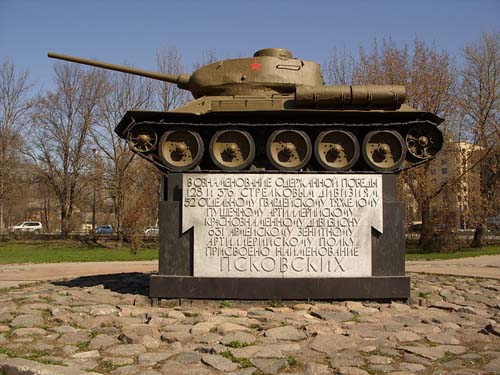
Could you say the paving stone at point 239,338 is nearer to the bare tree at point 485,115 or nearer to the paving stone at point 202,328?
the paving stone at point 202,328

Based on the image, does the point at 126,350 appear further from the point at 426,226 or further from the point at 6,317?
the point at 426,226

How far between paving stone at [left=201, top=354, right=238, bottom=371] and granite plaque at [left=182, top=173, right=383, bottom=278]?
3473 millimetres

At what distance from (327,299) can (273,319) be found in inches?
63.8

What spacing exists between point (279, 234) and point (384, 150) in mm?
2525

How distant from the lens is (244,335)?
6422 millimetres

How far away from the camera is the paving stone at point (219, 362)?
16.7ft

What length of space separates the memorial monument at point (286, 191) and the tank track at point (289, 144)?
0.02m

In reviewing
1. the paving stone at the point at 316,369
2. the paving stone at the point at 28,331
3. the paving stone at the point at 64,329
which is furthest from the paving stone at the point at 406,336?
the paving stone at the point at 28,331

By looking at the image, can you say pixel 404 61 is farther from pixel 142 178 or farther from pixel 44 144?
pixel 44 144

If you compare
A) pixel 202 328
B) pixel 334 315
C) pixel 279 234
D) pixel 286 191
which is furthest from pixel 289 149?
pixel 202 328

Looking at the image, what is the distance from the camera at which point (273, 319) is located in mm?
7500

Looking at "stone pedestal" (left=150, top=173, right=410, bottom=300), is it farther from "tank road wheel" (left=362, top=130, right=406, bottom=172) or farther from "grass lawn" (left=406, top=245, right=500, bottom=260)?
"grass lawn" (left=406, top=245, right=500, bottom=260)

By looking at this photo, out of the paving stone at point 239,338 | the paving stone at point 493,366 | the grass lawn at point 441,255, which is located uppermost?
the grass lawn at point 441,255

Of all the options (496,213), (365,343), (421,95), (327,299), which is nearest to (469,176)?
(496,213)
